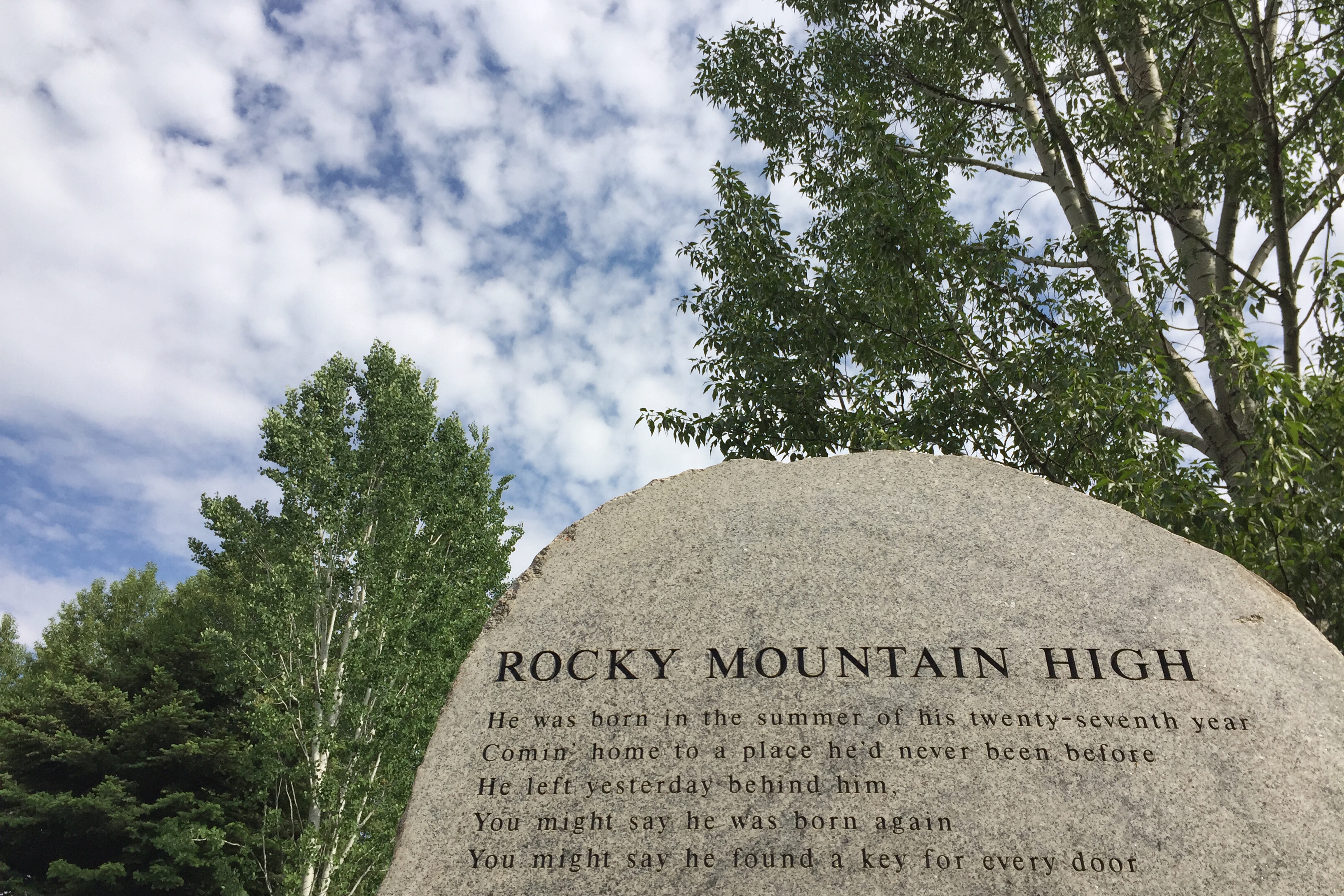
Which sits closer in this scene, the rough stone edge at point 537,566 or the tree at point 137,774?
the rough stone edge at point 537,566

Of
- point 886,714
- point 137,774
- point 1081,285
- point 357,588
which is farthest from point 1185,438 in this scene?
point 137,774

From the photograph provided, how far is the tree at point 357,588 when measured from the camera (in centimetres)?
1047

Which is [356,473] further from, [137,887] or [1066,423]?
[1066,423]

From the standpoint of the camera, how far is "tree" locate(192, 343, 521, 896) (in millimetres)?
10469

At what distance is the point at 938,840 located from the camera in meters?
2.45

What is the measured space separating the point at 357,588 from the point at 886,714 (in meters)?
11.6

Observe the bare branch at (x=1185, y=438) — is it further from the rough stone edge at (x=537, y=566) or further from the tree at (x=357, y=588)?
the tree at (x=357, y=588)

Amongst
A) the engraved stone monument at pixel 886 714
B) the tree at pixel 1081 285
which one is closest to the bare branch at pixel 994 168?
the tree at pixel 1081 285

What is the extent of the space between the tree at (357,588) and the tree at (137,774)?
1.12 m

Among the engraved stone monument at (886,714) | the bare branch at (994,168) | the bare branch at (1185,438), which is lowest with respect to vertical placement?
the engraved stone monument at (886,714)

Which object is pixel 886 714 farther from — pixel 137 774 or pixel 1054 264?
pixel 137 774

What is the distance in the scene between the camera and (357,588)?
1271cm

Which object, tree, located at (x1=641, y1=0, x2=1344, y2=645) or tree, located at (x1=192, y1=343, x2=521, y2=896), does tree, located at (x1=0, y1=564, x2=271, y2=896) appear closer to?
tree, located at (x1=192, y1=343, x2=521, y2=896)

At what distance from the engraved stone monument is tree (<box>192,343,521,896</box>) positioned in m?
6.63
